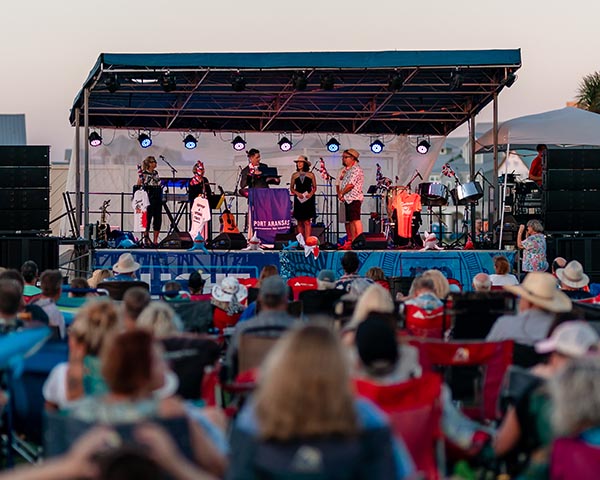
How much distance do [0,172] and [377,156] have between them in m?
8.92

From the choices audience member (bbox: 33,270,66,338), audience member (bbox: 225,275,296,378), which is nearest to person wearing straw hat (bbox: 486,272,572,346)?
audience member (bbox: 225,275,296,378)

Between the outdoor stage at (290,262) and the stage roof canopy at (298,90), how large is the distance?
2475 mm

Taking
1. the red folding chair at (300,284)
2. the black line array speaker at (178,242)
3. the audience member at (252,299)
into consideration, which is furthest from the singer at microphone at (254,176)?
the audience member at (252,299)

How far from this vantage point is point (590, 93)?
28.8 metres

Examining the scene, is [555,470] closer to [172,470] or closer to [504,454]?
[504,454]

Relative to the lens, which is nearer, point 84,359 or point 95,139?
point 84,359

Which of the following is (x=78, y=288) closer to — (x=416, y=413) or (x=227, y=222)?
(x=416, y=413)

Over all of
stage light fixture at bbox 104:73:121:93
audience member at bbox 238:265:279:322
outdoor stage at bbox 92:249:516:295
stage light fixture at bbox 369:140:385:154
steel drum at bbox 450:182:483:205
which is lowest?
outdoor stage at bbox 92:249:516:295

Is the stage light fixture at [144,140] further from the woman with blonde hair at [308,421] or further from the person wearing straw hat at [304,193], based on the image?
the woman with blonde hair at [308,421]

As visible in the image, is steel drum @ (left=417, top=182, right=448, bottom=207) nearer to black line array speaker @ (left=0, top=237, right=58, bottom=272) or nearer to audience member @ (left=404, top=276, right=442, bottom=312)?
black line array speaker @ (left=0, top=237, right=58, bottom=272)

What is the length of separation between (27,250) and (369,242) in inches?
191

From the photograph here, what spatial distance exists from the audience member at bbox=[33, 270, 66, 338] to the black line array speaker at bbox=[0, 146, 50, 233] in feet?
24.1

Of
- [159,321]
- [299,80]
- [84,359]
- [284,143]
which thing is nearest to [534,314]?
[159,321]

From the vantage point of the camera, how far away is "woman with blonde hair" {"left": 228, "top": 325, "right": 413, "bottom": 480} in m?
2.88
